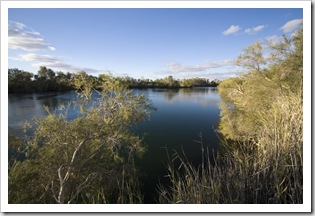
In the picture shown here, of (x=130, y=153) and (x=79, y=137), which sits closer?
(x=130, y=153)

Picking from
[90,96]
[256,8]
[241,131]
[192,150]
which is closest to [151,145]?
[192,150]

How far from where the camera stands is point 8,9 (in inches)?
107

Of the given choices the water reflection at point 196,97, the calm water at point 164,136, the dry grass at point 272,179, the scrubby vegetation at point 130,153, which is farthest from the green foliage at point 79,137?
the water reflection at point 196,97

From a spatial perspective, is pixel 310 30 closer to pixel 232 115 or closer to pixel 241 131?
pixel 241 131

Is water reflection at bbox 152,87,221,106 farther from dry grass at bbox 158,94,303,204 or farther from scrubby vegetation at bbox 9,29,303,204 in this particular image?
dry grass at bbox 158,94,303,204

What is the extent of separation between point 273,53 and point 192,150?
6951 millimetres

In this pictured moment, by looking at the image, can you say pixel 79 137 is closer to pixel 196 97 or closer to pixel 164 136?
pixel 164 136

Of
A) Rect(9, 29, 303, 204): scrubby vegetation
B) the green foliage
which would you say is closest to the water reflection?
Result: Rect(9, 29, 303, 204): scrubby vegetation

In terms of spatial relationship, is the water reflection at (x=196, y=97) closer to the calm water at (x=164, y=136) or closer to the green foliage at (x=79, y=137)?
the calm water at (x=164, y=136)

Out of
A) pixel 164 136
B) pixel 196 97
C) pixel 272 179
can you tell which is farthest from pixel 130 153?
pixel 196 97

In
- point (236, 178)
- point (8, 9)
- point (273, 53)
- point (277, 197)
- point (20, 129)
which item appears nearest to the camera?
point (277, 197)

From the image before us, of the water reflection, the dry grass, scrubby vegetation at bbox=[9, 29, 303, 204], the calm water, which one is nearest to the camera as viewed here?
the dry grass

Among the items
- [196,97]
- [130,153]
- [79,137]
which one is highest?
[196,97]

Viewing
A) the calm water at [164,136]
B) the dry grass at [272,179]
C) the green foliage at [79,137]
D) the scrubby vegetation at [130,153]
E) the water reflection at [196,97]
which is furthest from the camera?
the water reflection at [196,97]
